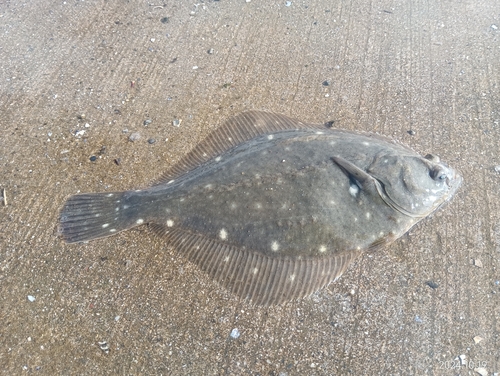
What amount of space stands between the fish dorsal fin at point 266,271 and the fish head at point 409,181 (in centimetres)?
43

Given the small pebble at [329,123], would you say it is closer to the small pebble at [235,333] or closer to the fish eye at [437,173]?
the fish eye at [437,173]

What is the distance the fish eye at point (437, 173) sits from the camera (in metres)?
2.53

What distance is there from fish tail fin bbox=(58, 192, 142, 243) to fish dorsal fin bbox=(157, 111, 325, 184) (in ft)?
1.36

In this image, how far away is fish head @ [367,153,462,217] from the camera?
2.48 meters

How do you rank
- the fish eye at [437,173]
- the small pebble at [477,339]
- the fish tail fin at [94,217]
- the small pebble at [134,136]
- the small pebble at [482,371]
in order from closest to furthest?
the small pebble at [482,371] < the small pebble at [477,339] < the fish eye at [437,173] < the fish tail fin at [94,217] < the small pebble at [134,136]

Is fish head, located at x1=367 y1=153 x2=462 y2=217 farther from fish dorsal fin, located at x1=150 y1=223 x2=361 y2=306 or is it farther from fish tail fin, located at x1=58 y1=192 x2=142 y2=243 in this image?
fish tail fin, located at x1=58 y1=192 x2=142 y2=243

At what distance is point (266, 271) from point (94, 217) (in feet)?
4.18

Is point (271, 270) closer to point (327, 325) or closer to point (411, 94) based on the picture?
point (327, 325)

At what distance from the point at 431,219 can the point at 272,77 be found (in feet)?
6.21

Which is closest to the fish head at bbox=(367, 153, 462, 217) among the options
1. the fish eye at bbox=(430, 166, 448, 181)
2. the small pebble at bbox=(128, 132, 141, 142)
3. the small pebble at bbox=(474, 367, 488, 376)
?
the fish eye at bbox=(430, 166, 448, 181)

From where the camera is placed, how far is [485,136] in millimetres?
3240

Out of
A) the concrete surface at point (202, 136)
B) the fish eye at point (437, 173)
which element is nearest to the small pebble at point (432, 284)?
the concrete surface at point (202, 136)

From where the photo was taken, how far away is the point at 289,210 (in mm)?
2449

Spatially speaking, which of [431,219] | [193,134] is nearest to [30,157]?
[193,134]
